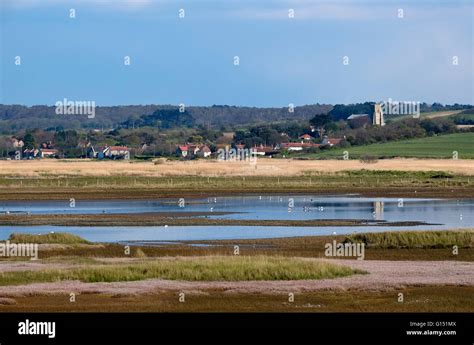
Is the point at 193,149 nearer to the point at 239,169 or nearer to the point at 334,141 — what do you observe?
the point at 334,141

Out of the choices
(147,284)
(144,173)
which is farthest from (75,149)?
(147,284)

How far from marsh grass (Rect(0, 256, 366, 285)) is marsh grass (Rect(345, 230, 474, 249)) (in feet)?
29.6

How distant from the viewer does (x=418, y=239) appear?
133 feet

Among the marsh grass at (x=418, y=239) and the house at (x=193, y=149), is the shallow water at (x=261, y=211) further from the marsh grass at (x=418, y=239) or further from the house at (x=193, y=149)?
the house at (x=193, y=149)

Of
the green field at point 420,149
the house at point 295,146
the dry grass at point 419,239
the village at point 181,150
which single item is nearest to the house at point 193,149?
the village at point 181,150

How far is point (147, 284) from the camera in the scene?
2903cm

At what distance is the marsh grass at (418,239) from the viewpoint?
40.2 metres

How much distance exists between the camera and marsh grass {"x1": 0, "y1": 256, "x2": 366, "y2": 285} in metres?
30.3

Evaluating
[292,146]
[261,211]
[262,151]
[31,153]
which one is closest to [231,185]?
[261,211]

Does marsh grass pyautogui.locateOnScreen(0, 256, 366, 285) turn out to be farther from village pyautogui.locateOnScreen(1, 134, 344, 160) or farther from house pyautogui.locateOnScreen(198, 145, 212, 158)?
house pyautogui.locateOnScreen(198, 145, 212, 158)

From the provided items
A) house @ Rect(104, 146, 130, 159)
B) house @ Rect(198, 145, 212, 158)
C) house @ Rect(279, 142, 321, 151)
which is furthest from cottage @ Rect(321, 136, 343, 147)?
house @ Rect(104, 146, 130, 159)

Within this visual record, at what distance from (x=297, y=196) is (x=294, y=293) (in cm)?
5078
